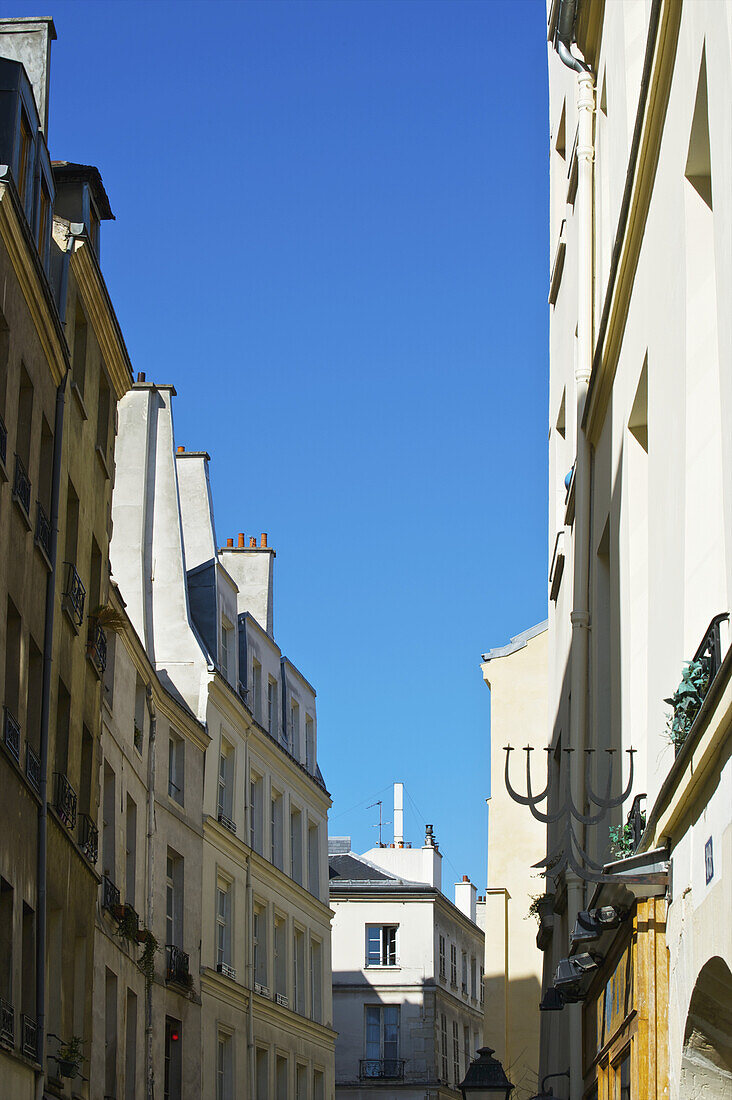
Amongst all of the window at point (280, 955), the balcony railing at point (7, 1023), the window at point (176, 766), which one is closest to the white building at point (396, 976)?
the window at point (280, 955)

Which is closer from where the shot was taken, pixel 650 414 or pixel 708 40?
pixel 708 40

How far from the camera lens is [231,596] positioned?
34.9 metres

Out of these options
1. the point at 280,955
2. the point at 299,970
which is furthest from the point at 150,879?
the point at 299,970

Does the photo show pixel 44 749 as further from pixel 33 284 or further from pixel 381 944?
pixel 381 944

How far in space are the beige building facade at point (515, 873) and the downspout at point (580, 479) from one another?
26.2 feet

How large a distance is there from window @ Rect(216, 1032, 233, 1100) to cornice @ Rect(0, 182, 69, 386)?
54.9 ft

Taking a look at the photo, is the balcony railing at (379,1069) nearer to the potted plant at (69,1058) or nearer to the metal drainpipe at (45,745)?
the potted plant at (69,1058)

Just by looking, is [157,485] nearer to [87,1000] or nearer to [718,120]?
[87,1000]

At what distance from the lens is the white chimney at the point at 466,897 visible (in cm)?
6131

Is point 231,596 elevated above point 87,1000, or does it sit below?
above

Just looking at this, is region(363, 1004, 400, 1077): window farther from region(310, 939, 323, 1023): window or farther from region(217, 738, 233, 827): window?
region(217, 738, 233, 827): window

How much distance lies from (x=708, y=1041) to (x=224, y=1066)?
80.4ft

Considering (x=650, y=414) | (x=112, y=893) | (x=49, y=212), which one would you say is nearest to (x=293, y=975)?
(x=112, y=893)

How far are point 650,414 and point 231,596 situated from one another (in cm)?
2501
